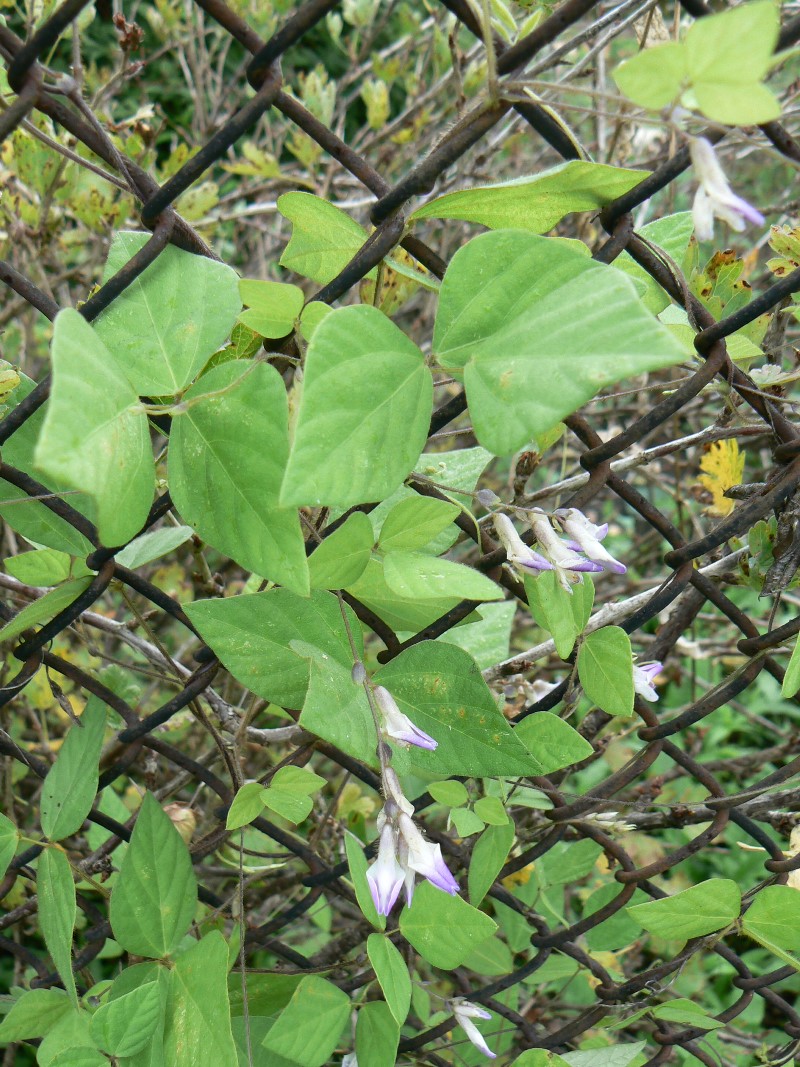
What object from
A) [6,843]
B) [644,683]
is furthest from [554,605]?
[6,843]

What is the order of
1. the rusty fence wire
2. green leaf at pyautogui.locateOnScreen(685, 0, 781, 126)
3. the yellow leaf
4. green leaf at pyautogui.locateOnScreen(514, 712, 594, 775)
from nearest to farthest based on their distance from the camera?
green leaf at pyautogui.locateOnScreen(685, 0, 781, 126) < the rusty fence wire < green leaf at pyautogui.locateOnScreen(514, 712, 594, 775) < the yellow leaf

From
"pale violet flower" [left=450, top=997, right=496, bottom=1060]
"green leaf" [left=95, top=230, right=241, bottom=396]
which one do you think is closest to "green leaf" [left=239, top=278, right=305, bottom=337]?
"green leaf" [left=95, top=230, right=241, bottom=396]

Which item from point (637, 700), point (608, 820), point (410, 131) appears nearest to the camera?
point (637, 700)

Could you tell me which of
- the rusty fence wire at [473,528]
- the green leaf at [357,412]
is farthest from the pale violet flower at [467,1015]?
the green leaf at [357,412]

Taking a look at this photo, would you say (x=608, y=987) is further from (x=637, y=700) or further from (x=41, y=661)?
(x=41, y=661)

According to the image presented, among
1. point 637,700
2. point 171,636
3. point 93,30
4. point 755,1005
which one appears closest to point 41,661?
point 637,700

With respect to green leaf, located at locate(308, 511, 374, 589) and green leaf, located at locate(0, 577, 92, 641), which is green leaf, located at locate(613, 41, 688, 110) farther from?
green leaf, located at locate(0, 577, 92, 641)

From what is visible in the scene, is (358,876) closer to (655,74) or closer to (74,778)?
(74,778)
